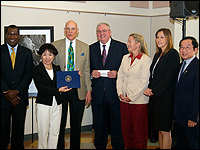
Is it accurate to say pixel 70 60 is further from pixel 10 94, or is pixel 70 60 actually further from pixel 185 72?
pixel 185 72

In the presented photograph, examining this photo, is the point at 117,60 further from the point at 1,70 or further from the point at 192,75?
the point at 1,70

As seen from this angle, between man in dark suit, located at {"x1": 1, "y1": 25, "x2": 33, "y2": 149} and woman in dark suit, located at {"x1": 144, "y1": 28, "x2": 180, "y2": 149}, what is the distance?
70.1 inches

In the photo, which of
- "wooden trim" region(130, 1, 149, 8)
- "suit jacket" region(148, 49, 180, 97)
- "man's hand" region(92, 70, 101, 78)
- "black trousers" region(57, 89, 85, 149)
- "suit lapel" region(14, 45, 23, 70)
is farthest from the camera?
"wooden trim" region(130, 1, 149, 8)

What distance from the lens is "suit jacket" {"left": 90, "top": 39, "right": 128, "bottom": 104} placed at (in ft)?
15.0

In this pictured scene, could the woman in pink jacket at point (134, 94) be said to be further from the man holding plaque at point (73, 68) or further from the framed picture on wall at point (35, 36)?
the framed picture on wall at point (35, 36)

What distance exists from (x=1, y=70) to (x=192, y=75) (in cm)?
261

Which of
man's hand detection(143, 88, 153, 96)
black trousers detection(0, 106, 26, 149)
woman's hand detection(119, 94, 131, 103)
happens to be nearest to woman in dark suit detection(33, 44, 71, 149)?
black trousers detection(0, 106, 26, 149)

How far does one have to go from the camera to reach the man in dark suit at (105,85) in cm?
457

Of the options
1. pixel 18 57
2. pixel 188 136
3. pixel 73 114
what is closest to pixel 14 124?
pixel 73 114

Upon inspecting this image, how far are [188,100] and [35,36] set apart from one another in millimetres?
3113

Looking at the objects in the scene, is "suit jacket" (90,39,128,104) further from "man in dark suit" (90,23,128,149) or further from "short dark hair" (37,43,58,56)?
"short dark hair" (37,43,58,56)

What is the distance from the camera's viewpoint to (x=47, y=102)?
13.4 ft

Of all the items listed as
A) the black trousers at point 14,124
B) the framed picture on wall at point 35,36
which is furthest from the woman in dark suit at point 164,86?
the framed picture on wall at point 35,36

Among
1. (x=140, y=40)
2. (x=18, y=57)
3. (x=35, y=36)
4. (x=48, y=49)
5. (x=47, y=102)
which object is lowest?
(x=47, y=102)
